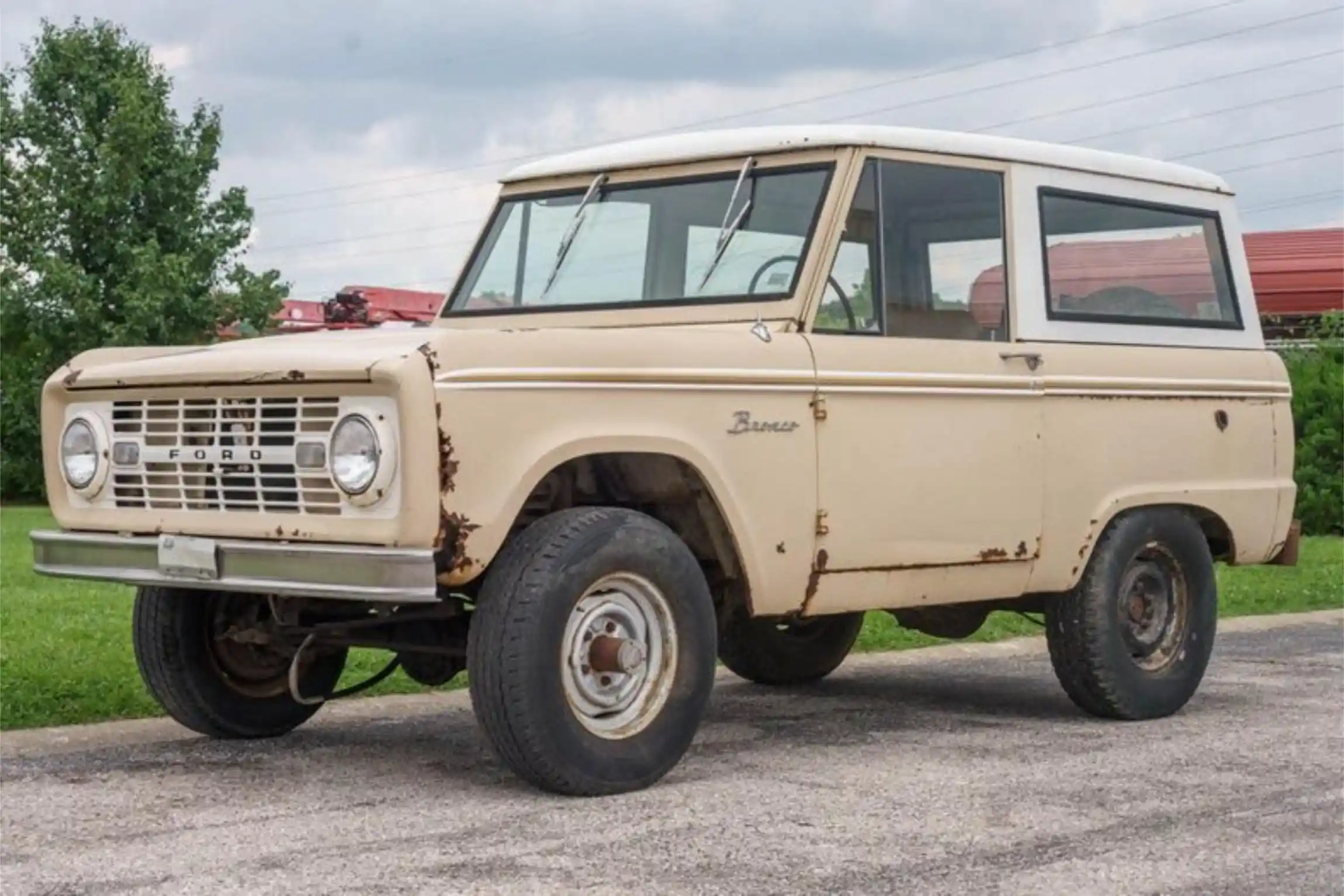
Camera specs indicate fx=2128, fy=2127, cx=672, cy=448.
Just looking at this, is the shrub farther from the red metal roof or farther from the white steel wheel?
the white steel wheel

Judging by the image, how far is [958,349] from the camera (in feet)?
25.5

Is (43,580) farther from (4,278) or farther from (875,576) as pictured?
(4,278)

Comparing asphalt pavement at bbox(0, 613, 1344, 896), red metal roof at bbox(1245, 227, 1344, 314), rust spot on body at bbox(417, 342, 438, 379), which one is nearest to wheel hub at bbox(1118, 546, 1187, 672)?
asphalt pavement at bbox(0, 613, 1344, 896)

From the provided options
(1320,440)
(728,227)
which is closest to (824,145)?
(728,227)

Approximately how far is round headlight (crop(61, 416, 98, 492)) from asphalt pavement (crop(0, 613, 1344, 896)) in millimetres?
945

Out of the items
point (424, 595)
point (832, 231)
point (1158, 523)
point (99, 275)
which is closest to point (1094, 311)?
point (1158, 523)

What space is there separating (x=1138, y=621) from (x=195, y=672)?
3.74 metres

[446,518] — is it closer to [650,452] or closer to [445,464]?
[445,464]

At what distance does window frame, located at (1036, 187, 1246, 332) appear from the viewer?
8289 mm

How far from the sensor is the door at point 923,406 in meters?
7.29

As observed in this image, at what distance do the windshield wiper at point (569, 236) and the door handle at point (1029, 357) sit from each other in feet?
5.44

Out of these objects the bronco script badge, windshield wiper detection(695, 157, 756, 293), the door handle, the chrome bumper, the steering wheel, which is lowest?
the chrome bumper

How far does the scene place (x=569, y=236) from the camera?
812cm

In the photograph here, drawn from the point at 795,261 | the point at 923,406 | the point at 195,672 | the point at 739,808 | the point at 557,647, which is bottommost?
the point at 739,808
